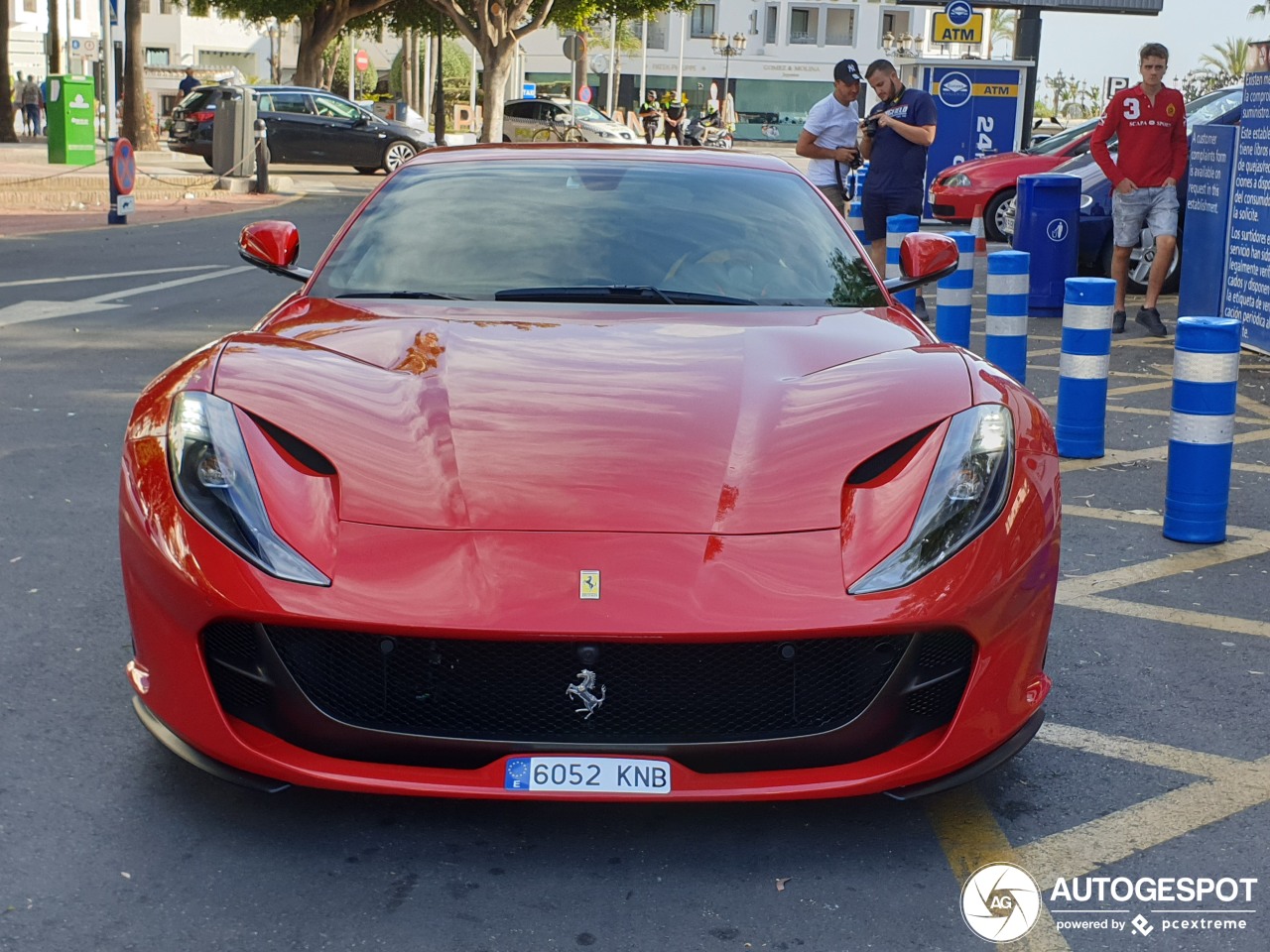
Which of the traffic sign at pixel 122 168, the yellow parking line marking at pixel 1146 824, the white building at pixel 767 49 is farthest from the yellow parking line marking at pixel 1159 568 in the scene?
the white building at pixel 767 49

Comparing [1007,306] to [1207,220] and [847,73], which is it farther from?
[847,73]

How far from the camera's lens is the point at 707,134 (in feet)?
184

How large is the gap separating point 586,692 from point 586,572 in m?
0.22

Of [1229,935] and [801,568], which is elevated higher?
[801,568]

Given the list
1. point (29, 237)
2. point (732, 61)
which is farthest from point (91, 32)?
point (29, 237)

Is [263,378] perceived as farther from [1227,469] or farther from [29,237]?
[29,237]

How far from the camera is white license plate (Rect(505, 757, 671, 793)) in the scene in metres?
2.98

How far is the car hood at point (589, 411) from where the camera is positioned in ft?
10.3

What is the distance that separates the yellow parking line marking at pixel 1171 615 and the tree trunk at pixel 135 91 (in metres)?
28.3

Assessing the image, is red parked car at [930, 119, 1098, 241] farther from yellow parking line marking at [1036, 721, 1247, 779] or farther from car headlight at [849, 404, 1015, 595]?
car headlight at [849, 404, 1015, 595]

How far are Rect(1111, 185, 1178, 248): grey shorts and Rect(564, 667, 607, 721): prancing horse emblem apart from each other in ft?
29.3

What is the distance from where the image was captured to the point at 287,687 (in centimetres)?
303

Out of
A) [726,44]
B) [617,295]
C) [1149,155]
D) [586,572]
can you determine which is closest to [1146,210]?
[1149,155]

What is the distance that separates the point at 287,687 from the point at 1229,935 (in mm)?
1738
